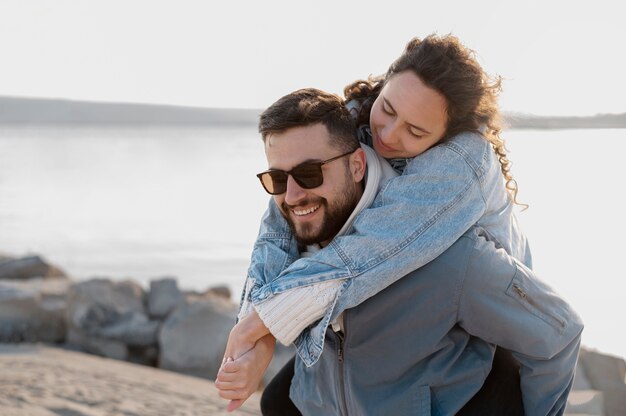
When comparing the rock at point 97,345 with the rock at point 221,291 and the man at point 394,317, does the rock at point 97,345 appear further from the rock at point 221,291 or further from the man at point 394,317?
the man at point 394,317

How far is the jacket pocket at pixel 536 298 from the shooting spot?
100 inches

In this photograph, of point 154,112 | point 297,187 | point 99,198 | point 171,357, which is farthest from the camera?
point 154,112

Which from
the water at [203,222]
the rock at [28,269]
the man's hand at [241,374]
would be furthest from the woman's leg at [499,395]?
the rock at [28,269]

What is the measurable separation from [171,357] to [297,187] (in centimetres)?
467

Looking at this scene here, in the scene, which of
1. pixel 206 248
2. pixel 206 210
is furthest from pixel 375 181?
pixel 206 210

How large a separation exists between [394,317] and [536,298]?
0.42 m

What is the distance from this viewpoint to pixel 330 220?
2799mm

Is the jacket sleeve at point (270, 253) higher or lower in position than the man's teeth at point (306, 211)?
lower

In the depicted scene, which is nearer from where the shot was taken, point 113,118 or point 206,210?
point 206,210

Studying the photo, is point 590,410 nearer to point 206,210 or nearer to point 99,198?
point 206,210

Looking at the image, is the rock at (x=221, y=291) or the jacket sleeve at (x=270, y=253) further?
the rock at (x=221, y=291)

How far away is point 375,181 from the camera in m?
2.79

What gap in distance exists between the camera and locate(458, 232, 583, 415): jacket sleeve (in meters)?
Result: 2.53

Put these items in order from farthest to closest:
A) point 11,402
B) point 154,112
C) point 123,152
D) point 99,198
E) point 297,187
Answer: point 154,112, point 123,152, point 99,198, point 11,402, point 297,187
